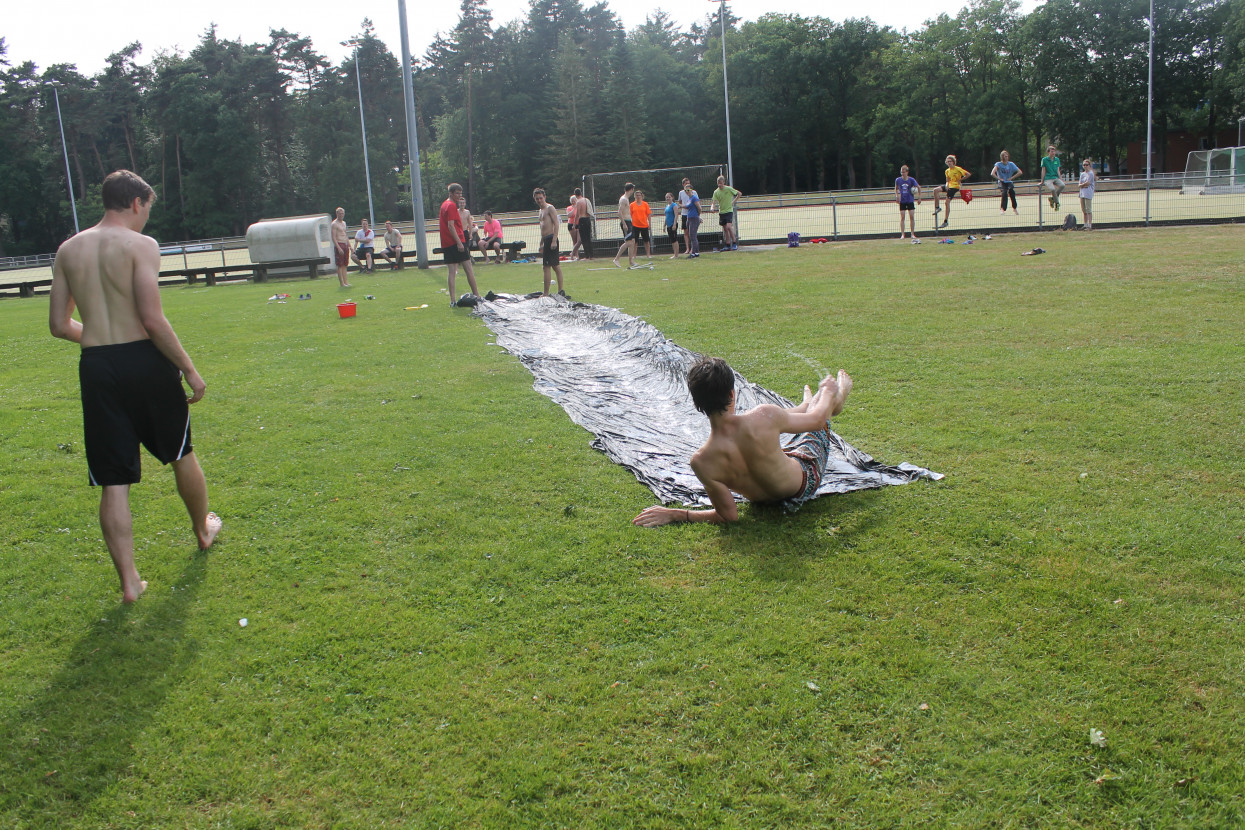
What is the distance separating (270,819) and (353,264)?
28.6 meters

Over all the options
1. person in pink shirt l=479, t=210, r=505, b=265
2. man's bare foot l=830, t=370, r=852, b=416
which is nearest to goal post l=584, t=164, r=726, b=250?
person in pink shirt l=479, t=210, r=505, b=265

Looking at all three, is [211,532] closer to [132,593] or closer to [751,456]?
[132,593]

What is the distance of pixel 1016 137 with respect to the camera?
64.9 meters

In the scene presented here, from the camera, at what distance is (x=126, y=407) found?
3941 mm

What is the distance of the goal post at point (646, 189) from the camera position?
2598cm

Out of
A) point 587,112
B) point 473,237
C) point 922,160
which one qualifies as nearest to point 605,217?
point 473,237

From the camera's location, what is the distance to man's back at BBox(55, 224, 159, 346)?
3.83 meters

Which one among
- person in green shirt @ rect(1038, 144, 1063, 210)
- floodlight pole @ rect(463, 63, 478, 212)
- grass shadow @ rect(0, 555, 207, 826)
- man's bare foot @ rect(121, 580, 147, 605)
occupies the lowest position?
grass shadow @ rect(0, 555, 207, 826)

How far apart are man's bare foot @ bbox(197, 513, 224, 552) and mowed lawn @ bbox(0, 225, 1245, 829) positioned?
0.09 metres

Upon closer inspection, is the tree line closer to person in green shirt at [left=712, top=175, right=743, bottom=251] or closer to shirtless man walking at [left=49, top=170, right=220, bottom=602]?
person in green shirt at [left=712, top=175, right=743, bottom=251]

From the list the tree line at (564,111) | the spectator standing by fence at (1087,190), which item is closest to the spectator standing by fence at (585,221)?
the spectator standing by fence at (1087,190)

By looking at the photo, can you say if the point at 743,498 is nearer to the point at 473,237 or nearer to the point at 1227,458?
the point at 1227,458

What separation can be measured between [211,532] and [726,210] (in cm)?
1942

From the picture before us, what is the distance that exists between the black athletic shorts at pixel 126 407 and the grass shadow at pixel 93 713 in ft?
2.21
